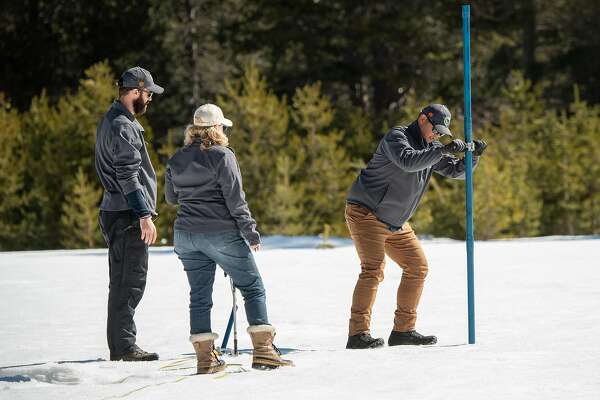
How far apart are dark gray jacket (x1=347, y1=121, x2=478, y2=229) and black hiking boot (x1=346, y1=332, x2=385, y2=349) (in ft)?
2.40

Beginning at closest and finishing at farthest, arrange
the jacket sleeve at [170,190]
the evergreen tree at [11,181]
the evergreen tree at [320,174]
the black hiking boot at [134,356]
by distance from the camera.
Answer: the jacket sleeve at [170,190] < the black hiking boot at [134,356] < the evergreen tree at [320,174] < the evergreen tree at [11,181]

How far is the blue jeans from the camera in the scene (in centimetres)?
592

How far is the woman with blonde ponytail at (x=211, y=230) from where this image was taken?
19.3 ft

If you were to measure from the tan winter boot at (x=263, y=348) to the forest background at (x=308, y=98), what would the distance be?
40.7 ft

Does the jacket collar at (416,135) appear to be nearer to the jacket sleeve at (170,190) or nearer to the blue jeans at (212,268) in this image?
the blue jeans at (212,268)

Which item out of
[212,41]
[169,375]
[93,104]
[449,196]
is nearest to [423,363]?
[169,375]

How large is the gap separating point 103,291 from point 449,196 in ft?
31.2

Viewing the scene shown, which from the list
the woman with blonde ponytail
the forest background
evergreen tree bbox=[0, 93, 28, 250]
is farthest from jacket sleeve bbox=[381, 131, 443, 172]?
evergreen tree bbox=[0, 93, 28, 250]

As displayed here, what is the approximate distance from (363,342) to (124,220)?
1.71 m

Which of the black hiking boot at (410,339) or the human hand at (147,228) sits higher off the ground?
the human hand at (147,228)

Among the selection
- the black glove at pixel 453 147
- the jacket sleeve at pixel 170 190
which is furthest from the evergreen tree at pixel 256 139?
the jacket sleeve at pixel 170 190

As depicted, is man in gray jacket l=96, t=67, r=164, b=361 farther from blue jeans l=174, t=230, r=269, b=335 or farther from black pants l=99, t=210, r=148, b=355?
blue jeans l=174, t=230, r=269, b=335

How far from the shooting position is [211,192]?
593 centimetres

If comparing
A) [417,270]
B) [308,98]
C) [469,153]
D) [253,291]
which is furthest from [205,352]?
[308,98]
